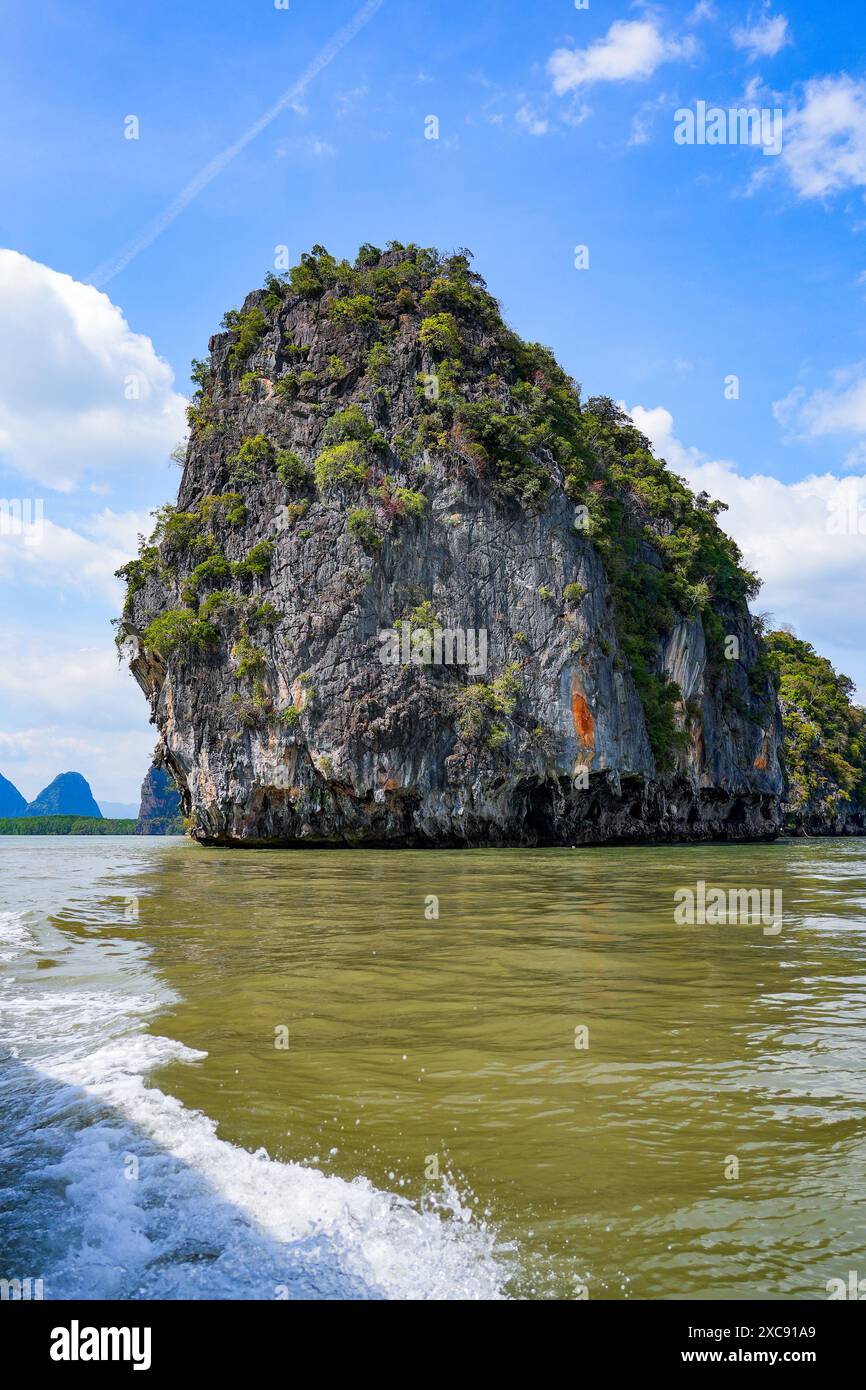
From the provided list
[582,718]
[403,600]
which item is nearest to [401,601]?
[403,600]

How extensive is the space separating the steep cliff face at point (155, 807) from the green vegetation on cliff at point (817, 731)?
261ft

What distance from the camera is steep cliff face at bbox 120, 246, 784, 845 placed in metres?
30.4

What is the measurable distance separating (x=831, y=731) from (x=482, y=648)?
44866mm

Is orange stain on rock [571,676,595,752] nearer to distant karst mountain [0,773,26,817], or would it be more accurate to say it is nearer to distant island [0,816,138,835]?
distant island [0,816,138,835]

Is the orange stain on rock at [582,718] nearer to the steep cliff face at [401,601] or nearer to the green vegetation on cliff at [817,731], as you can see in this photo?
the steep cliff face at [401,601]

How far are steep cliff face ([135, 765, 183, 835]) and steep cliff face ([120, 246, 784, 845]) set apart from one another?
254 ft

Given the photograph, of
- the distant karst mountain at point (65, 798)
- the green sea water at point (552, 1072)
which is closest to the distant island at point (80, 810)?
the distant karst mountain at point (65, 798)

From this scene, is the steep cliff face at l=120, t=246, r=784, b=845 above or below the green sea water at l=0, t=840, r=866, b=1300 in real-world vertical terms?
above

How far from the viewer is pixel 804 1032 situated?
493cm

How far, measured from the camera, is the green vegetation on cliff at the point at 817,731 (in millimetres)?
61500

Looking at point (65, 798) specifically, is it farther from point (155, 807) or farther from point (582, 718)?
point (582, 718)

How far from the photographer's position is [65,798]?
189 metres

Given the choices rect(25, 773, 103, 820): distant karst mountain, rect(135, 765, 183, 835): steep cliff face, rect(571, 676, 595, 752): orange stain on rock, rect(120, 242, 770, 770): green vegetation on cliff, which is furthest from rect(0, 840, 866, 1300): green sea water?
rect(25, 773, 103, 820): distant karst mountain

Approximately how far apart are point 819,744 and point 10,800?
185025 millimetres
